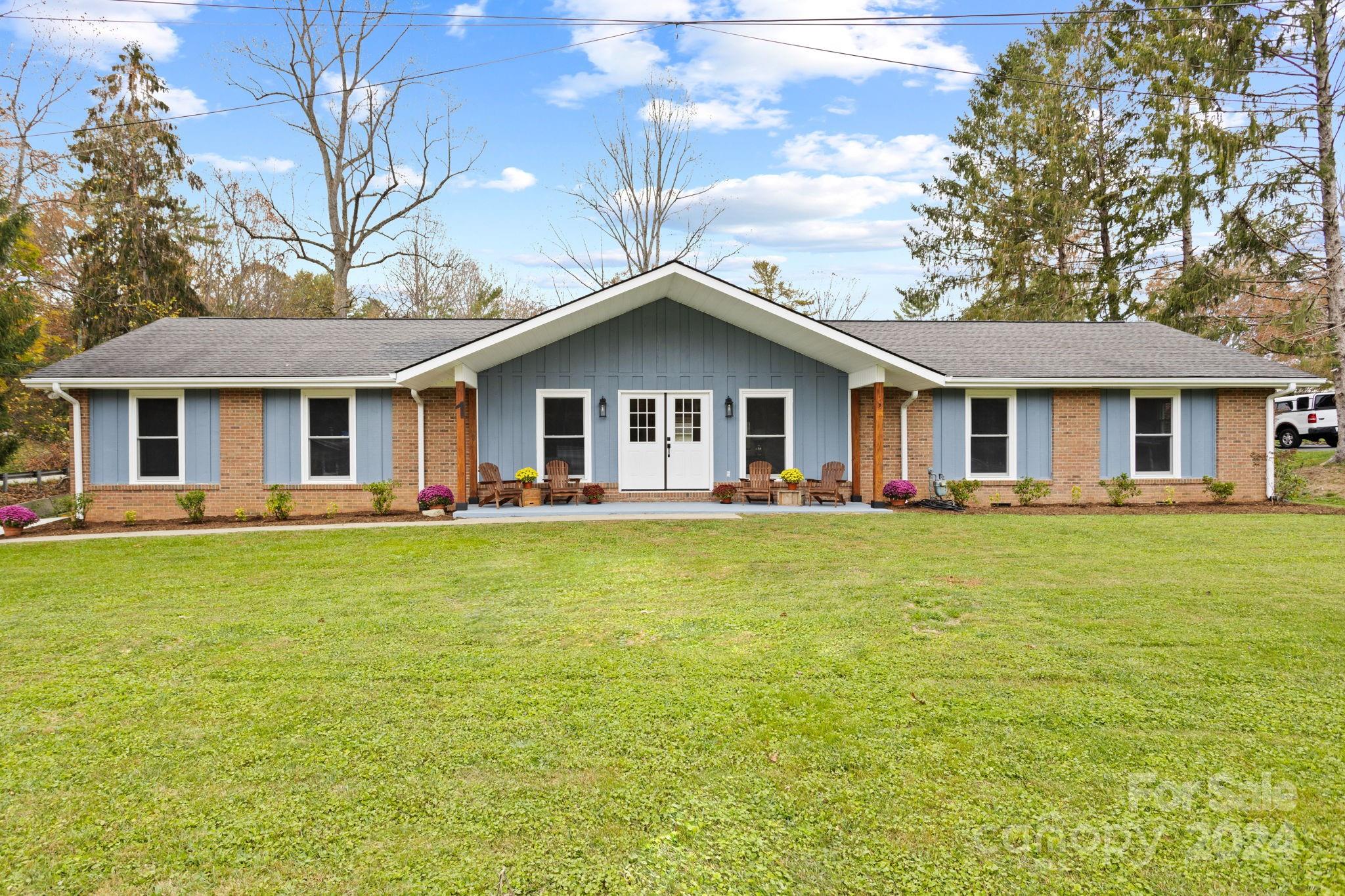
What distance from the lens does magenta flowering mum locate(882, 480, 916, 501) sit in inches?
487

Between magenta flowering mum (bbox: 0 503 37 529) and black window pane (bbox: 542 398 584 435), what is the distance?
25.6 feet

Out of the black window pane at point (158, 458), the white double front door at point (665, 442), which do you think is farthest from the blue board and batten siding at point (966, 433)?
the black window pane at point (158, 458)

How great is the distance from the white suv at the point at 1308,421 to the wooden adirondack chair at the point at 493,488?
24157 mm

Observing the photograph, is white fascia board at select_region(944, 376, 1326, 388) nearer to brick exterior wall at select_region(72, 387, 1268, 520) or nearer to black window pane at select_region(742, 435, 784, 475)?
brick exterior wall at select_region(72, 387, 1268, 520)

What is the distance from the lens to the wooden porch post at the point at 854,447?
43.5 ft

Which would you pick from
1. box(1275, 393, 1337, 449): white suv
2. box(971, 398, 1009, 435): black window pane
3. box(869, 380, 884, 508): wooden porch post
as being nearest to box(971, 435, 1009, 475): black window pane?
box(971, 398, 1009, 435): black window pane

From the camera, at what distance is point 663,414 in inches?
525

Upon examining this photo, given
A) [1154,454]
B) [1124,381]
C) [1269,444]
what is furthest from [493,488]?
[1269,444]

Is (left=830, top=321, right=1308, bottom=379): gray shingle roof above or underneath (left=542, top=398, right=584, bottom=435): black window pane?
above

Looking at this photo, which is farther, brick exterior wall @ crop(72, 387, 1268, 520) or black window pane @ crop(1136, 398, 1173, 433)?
black window pane @ crop(1136, 398, 1173, 433)

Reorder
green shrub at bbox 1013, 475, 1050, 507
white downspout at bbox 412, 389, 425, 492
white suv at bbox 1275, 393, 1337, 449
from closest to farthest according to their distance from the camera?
white downspout at bbox 412, 389, 425, 492, green shrub at bbox 1013, 475, 1050, 507, white suv at bbox 1275, 393, 1337, 449

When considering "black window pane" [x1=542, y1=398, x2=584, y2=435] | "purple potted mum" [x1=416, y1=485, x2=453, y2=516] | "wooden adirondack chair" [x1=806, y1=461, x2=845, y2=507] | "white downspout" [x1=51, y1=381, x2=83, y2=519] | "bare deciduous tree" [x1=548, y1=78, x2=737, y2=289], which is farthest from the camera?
"bare deciduous tree" [x1=548, y1=78, x2=737, y2=289]

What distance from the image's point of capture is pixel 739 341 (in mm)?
13375

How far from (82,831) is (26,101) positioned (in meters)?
26.2
